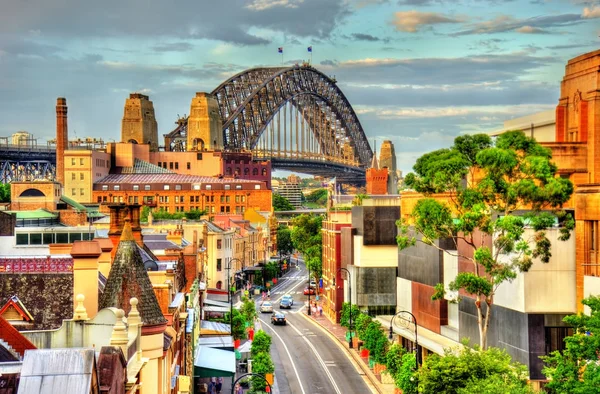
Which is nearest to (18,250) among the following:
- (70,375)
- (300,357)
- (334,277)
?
(70,375)

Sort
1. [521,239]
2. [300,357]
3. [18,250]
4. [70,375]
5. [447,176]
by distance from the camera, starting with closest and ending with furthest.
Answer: [70,375] < [18,250] < [521,239] < [447,176] < [300,357]

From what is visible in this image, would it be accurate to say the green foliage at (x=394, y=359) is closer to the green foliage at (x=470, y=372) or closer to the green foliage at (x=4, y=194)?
the green foliage at (x=470, y=372)

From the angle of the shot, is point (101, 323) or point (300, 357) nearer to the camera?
point (101, 323)

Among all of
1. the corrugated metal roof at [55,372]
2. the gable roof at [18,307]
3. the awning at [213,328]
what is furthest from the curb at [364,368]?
the corrugated metal roof at [55,372]

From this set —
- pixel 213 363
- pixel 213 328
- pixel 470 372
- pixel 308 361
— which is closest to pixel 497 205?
pixel 470 372

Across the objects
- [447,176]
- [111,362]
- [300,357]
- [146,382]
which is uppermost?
[447,176]

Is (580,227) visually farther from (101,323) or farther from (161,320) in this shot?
(101,323)

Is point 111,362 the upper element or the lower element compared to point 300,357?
upper

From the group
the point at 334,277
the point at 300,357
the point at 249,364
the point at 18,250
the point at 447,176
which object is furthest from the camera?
the point at 334,277
